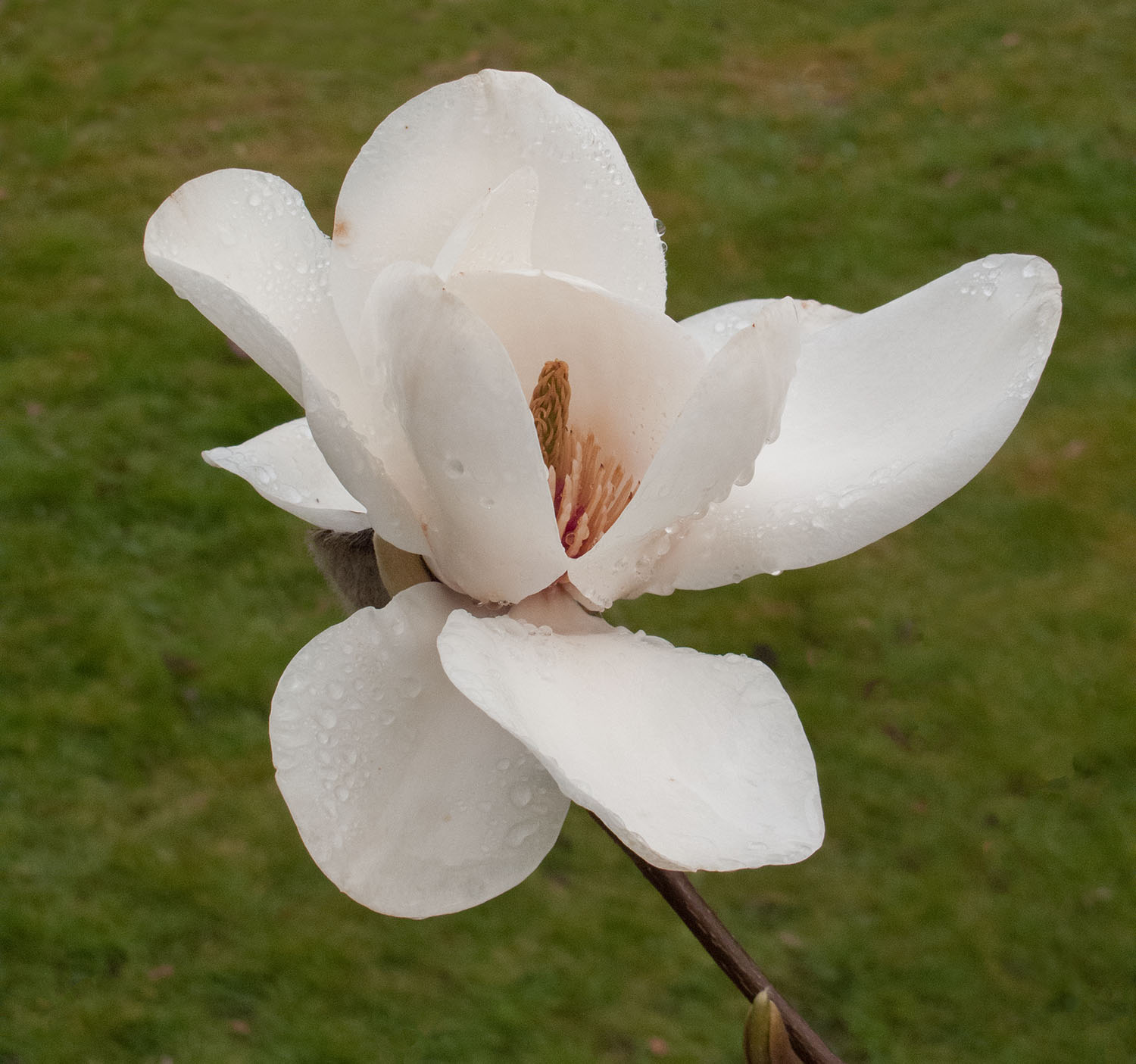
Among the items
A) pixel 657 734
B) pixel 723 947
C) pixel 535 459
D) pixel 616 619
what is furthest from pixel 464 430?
pixel 616 619

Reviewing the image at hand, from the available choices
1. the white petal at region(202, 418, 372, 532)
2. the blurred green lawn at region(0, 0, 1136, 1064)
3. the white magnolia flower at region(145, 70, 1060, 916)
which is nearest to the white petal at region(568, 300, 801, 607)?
the white magnolia flower at region(145, 70, 1060, 916)

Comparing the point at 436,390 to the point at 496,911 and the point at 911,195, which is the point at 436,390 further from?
the point at 911,195

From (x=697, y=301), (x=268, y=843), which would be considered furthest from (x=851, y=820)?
(x=697, y=301)

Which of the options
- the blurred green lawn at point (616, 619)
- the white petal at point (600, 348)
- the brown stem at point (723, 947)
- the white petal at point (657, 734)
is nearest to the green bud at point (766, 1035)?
the brown stem at point (723, 947)

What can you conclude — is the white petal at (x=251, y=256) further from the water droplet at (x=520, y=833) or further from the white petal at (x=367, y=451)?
the water droplet at (x=520, y=833)

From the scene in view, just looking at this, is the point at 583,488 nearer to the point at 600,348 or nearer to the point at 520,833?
the point at 600,348
